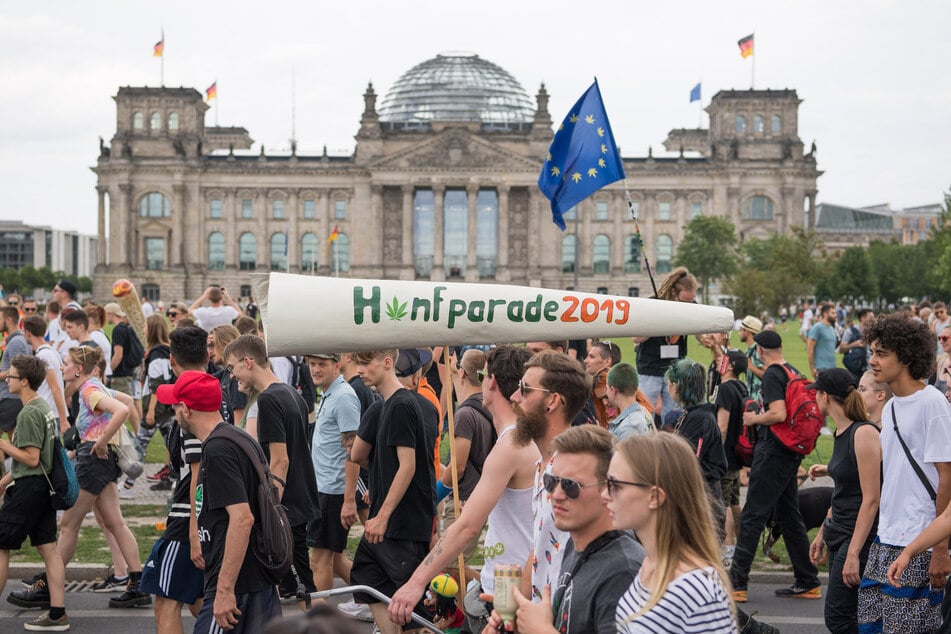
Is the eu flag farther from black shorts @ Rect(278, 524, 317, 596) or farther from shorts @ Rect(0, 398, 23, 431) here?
shorts @ Rect(0, 398, 23, 431)

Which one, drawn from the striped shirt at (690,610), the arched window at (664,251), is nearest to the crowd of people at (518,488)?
the striped shirt at (690,610)

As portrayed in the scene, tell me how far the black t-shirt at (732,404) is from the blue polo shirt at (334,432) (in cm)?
341

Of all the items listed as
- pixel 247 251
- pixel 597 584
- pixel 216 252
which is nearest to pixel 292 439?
pixel 597 584

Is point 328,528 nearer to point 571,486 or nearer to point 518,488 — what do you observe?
point 518,488

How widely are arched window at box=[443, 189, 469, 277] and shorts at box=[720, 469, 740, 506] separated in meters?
83.2

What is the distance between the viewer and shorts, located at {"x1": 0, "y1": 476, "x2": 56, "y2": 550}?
327 inches

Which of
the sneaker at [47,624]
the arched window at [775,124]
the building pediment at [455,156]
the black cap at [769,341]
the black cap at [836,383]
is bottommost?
the sneaker at [47,624]

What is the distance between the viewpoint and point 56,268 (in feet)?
651

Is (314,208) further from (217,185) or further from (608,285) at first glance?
(608,285)

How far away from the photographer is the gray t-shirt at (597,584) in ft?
13.2

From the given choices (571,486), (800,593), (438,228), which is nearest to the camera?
(571,486)

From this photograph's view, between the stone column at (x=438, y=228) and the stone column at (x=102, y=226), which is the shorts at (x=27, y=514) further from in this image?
the stone column at (x=102, y=226)

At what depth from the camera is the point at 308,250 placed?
94.9 metres

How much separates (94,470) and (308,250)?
284ft
